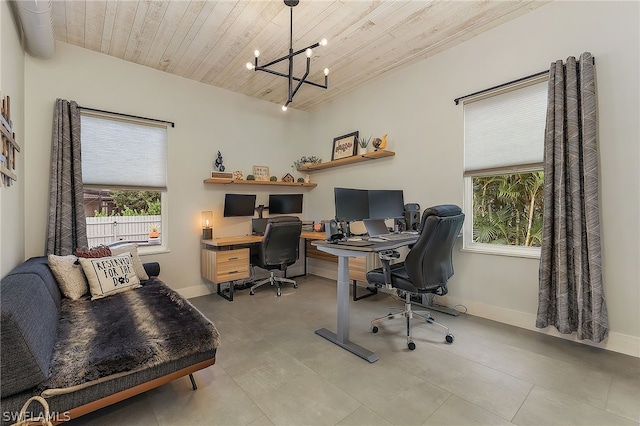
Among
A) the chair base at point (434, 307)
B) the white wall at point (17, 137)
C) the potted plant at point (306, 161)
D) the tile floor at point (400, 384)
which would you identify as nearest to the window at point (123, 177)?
the white wall at point (17, 137)

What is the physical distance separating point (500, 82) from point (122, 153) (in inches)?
170

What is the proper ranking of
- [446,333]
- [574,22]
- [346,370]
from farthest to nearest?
[446,333]
[574,22]
[346,370]

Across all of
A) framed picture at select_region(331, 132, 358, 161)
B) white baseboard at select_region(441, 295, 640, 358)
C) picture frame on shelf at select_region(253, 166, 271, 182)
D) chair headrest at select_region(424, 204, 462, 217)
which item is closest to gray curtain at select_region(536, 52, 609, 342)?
white baseboard at select_region(441, 295, 640, 358)

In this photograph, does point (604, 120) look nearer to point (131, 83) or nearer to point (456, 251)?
point (456, 251)

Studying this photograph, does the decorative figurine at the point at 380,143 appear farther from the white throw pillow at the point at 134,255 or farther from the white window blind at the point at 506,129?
the white throw pillow at the point at 134,255

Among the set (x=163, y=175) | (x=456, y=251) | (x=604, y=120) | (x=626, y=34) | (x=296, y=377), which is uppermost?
(x=626, y=34)

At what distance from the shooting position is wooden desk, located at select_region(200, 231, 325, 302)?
3709mm

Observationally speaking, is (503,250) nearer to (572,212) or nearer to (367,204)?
(572,212)

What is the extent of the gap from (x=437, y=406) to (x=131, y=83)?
444cm

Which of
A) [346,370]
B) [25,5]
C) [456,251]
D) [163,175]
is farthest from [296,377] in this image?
[25,5]

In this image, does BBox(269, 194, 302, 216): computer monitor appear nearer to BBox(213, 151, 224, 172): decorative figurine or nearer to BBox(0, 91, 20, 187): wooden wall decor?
BBox(213, 151, 224, 172): decorative figurine

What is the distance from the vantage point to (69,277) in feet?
7.78

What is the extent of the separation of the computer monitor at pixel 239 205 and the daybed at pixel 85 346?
209 cm

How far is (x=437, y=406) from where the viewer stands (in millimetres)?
1678
